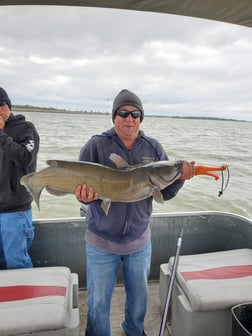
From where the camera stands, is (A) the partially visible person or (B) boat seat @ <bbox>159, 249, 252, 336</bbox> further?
(A) the partially visible person

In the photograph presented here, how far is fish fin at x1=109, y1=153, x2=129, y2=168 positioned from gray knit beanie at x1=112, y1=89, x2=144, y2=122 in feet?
1.29

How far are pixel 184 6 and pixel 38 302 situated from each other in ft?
7.41

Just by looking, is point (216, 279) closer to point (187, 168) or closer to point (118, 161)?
point (187, 168)

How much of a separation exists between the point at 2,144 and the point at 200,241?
2712 millimetres

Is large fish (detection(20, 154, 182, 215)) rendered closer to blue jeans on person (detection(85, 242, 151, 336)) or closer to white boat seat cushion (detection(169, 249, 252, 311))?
blue jeans on person (detection(85, 242, 151, 336))

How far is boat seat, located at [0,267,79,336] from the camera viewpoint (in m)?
2.10

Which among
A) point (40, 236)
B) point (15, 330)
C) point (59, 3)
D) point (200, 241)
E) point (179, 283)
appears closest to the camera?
point (59, 3)

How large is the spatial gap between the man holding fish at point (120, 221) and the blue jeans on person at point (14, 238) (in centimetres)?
94

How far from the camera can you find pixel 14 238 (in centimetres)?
295

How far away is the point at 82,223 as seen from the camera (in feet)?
12.0

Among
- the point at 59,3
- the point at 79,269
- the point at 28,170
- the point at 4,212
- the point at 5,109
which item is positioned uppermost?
the point at 59,3

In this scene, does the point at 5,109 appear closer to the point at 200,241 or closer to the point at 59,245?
the point at 59,245

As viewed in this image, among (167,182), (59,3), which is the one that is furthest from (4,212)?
(59,3)

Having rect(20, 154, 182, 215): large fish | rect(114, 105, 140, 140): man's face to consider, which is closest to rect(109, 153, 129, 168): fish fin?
rect(20, 154, 182, 215): large fish
